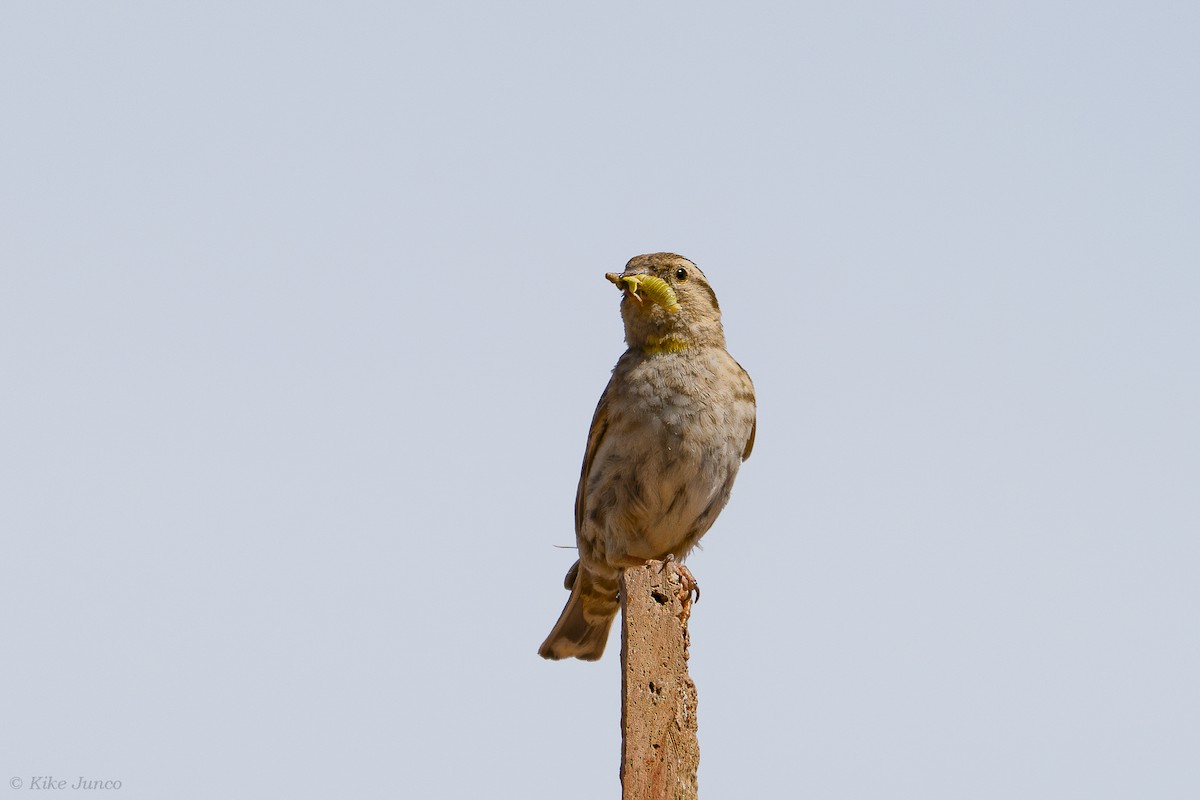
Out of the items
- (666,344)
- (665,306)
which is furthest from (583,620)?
(665,306)

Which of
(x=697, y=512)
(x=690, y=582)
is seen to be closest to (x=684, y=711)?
(x=690, y=582)

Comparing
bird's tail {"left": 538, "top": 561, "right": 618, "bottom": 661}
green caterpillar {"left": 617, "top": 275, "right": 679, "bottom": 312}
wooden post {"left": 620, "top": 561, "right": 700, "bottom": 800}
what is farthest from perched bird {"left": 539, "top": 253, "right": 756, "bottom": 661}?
wooden post {"left": 620, "top": 561, "right": 700, "bottom": 800}

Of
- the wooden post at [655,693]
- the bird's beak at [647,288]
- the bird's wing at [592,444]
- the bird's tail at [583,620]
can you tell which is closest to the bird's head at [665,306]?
the bird's beak at [647,288]

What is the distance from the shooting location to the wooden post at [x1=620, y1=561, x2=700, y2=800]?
5.18m

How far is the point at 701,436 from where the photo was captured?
7.41m

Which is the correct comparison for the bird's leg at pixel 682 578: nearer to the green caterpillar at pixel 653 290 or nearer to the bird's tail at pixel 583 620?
the bird's tail at pixel 583 620

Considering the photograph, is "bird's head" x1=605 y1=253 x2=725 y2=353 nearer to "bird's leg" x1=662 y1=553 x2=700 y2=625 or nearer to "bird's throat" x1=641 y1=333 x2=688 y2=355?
"bird's throat" x1=641 y1=333 x2=688 y2=355

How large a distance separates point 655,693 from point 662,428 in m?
2.31

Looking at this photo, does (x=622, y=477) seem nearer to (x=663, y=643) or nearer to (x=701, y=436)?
(x=701, y=436)

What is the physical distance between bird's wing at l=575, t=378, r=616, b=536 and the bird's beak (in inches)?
19.6

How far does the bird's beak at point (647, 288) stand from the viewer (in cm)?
767

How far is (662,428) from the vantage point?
7.43 metres

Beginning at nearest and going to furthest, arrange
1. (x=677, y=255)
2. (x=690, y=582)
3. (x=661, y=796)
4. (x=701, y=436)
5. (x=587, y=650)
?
(x=661, y=796) → (x=690, y=582) → (x=701, y=436) → (x=677, y=255) → (x=587, y=650)

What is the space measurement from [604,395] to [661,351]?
39cm
